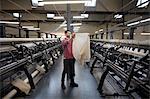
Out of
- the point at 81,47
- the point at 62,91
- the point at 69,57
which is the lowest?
the point at 62,91

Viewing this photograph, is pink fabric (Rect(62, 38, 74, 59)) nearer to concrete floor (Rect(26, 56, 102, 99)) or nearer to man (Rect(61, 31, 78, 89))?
man (Rect(61, 31, 78, 89))

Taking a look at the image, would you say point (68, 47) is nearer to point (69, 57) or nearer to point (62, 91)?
point (69, 57)

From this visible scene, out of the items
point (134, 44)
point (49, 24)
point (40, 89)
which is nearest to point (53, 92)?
point (40, 89)

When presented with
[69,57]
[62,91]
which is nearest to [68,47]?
[69,57]

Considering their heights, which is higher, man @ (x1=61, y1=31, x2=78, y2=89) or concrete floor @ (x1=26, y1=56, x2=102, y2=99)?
man @ (x1=61, y1=31, x2=78, y2=89)

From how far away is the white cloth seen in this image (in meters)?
5.82

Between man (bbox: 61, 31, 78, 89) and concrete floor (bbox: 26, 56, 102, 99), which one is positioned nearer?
concrete floor (bbox: 26, 56, 102, 99)

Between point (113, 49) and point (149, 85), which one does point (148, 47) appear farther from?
point (113, 49)

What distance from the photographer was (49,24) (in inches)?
756

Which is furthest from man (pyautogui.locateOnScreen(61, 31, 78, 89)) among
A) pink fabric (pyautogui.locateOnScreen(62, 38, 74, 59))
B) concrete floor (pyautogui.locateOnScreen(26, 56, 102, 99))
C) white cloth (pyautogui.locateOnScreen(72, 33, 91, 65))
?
concrete floor (pyautogui.locateOnScreen(26, 56, 102, 99))

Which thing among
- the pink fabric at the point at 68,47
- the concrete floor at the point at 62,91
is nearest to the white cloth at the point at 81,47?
the pink fabric at the point at 68,47

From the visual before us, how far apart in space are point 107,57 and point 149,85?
2701 millimetres

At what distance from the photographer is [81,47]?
5.90 metres

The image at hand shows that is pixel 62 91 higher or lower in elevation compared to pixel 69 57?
lower
